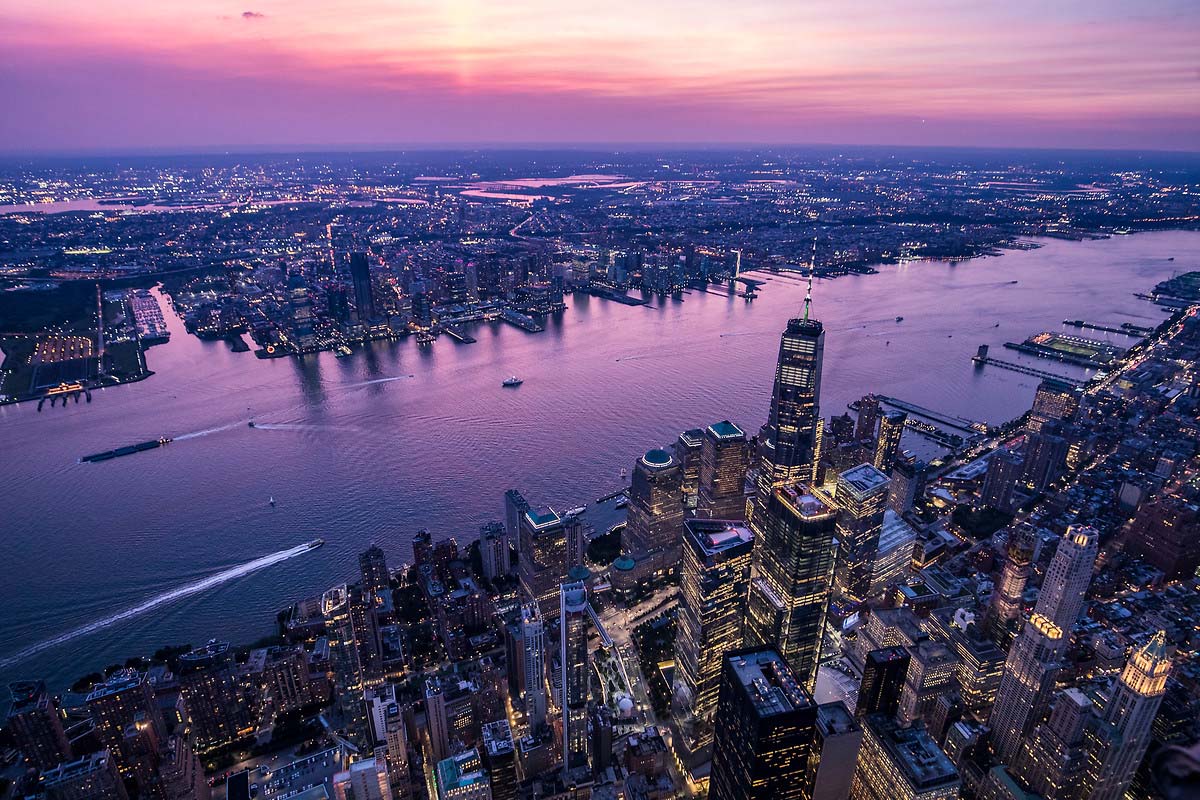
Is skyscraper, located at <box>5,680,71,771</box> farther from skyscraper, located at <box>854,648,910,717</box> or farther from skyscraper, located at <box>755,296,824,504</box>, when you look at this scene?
skyscraper, located at <box>755,296,824,504</box>

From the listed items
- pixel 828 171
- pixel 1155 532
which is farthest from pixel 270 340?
pixel 828 171

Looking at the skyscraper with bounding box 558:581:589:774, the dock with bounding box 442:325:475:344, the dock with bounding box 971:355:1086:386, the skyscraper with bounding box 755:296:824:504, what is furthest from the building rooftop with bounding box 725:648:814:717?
the dock with bounding box 442:325:475:344

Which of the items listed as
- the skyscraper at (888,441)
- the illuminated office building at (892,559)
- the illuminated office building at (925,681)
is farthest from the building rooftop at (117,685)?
the skyscraper at (888,441)

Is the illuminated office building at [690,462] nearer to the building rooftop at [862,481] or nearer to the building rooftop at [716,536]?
the building rooftop at [862,481]

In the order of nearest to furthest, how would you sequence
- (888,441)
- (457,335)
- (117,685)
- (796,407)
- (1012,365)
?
1. (117,685)
2. (796,407)
3. (888,441)
4. (1012,365)
5. (457,335)

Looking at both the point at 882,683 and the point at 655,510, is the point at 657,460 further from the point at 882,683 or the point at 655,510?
the point at 882,683

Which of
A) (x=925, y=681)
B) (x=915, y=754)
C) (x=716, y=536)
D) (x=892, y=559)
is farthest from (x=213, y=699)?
(x=892, y=559)
